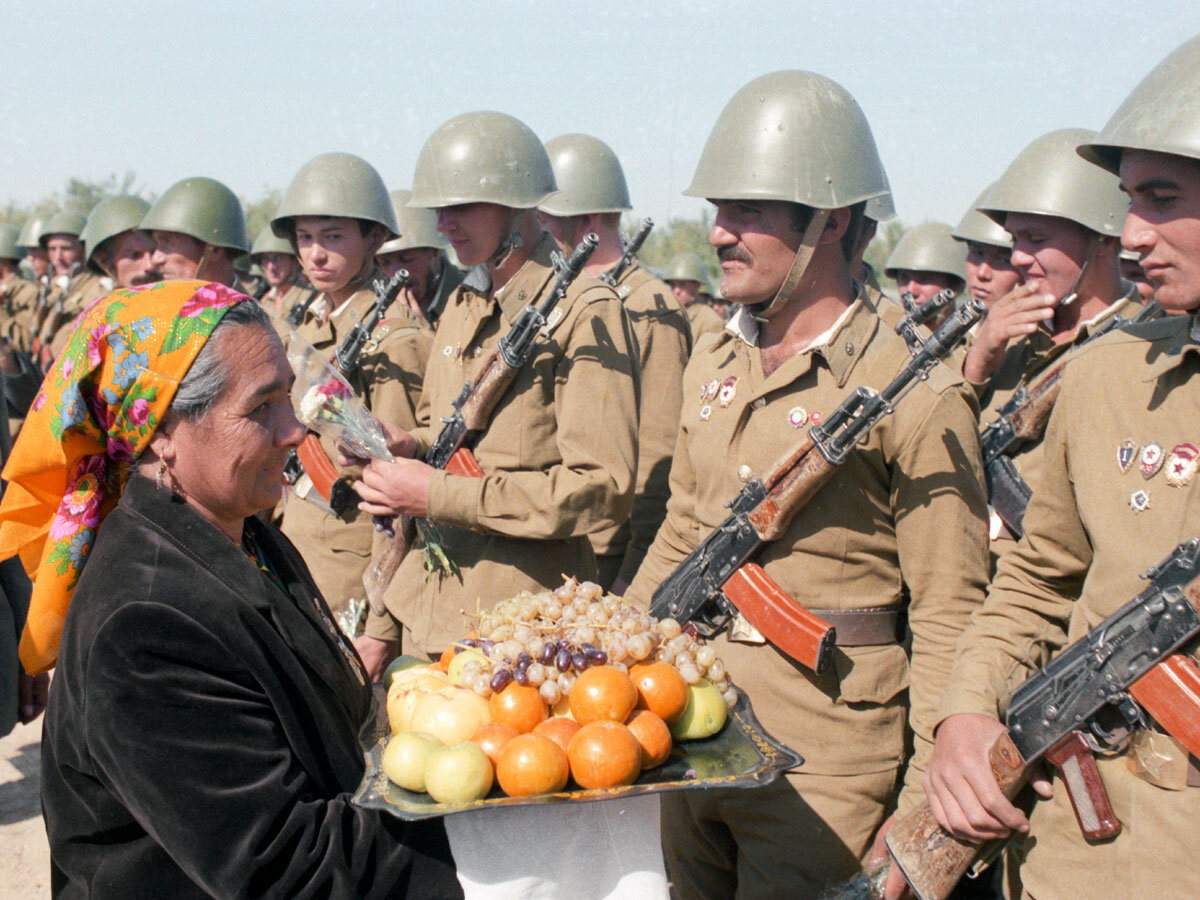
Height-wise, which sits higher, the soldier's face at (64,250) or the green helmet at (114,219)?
the green helmet at (114,219)

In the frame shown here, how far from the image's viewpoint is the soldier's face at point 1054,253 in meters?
4.30

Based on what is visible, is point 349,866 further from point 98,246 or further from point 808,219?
point 98,246

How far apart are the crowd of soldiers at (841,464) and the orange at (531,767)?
92 centimetres

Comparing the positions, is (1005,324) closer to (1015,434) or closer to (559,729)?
(1015,434)

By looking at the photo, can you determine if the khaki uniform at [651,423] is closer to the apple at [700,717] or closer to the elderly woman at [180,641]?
the apple at [700,717]

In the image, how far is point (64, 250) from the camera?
13.4m

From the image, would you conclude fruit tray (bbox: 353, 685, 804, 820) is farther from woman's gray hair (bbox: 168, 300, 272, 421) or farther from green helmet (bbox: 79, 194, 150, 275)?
green helmet (bbox: 79, 194, 150, 275)

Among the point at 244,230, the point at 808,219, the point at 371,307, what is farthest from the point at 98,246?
the point at 808,219

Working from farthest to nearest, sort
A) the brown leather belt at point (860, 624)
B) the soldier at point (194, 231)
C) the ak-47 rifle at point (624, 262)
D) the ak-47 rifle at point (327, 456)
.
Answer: the soldier at point (194, 231) → the ak-47 rifle at point (624, 262) → the ak-47 rifle at point (327, 456) → the brown leather belt at point (860, 624)

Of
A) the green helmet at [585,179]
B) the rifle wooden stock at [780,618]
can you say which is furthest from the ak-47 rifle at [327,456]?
the rifle wooden stock at [780,618]

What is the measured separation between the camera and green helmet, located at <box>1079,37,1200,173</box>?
2.03 metres

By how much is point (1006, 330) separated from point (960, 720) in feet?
7.76

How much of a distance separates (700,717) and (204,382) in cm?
131

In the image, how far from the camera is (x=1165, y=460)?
214cm
